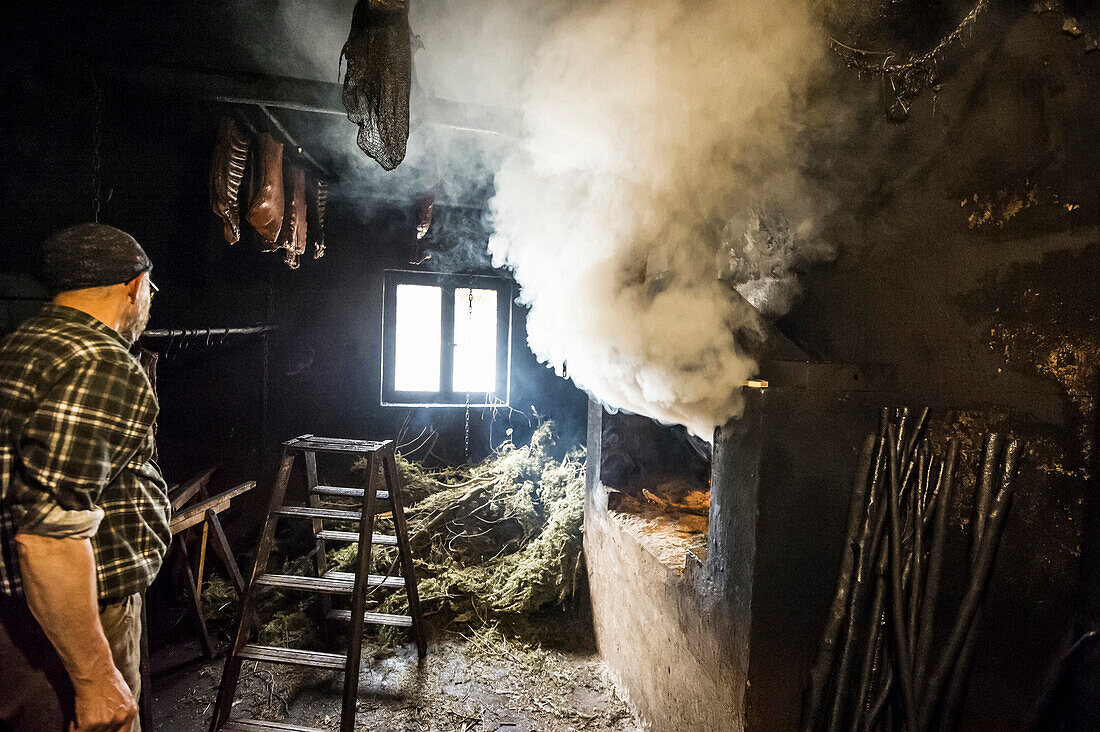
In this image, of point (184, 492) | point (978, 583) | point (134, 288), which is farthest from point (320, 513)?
point (978, 583)

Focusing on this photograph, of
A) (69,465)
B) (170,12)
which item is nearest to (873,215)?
(69,465)

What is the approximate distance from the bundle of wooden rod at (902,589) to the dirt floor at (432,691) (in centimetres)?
200

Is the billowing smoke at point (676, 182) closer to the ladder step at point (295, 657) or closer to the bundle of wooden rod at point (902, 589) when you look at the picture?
the bundle of wooden rod at point (902, 589)

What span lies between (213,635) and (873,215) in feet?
21.1

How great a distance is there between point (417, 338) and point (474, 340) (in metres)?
0.78

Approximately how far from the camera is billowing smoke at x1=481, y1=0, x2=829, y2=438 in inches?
129

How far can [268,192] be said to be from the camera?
4.59 m

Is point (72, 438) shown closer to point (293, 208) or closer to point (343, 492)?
point (343, 492)

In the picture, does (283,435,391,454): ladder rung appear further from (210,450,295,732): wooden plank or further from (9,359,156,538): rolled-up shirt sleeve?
(9,359,156,538): rolled-up shirt sleeve

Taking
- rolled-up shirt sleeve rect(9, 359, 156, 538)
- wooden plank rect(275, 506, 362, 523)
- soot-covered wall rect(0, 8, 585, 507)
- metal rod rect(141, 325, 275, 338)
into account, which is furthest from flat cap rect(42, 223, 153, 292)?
soot-covered wall rect(0, 8, 585, 507)

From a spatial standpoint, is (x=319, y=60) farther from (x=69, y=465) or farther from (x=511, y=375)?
(x=511, y=375)

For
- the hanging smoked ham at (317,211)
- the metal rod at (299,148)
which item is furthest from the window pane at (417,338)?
the hanging smoked ham at (317,211)

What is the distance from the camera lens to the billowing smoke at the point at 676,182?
129 inches

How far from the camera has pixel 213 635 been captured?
533cm
